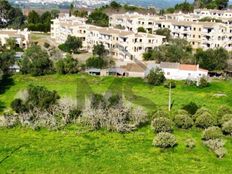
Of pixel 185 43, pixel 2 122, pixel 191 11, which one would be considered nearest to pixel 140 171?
pixel 2 122

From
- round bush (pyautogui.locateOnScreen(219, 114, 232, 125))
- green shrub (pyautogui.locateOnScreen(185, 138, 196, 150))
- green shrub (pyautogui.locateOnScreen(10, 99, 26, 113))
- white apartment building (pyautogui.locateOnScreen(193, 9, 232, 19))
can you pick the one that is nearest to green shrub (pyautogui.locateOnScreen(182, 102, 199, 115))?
round bush (pyautogui.locateOnScreen(219, 114, 232, 125))

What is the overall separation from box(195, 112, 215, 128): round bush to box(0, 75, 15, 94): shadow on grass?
17.6 m

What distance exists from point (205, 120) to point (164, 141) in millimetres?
4985

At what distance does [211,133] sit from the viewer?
1172 inches

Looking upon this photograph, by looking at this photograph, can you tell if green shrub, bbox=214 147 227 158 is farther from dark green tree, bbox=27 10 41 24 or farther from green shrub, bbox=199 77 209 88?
dark green tree, bbox=27 10 41 24

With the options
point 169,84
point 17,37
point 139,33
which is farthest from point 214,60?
point 17,37

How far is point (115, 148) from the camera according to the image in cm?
2830

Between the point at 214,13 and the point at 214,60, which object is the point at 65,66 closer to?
the point at 214,60

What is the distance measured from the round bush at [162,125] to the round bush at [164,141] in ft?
7.49

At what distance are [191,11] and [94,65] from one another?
149ft

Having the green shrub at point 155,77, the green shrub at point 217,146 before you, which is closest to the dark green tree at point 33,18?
the green shrub at point 155,77

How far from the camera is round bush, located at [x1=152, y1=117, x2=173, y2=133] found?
3112cm

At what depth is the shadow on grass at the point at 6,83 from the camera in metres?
41.9

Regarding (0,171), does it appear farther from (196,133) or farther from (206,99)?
(206,99)
